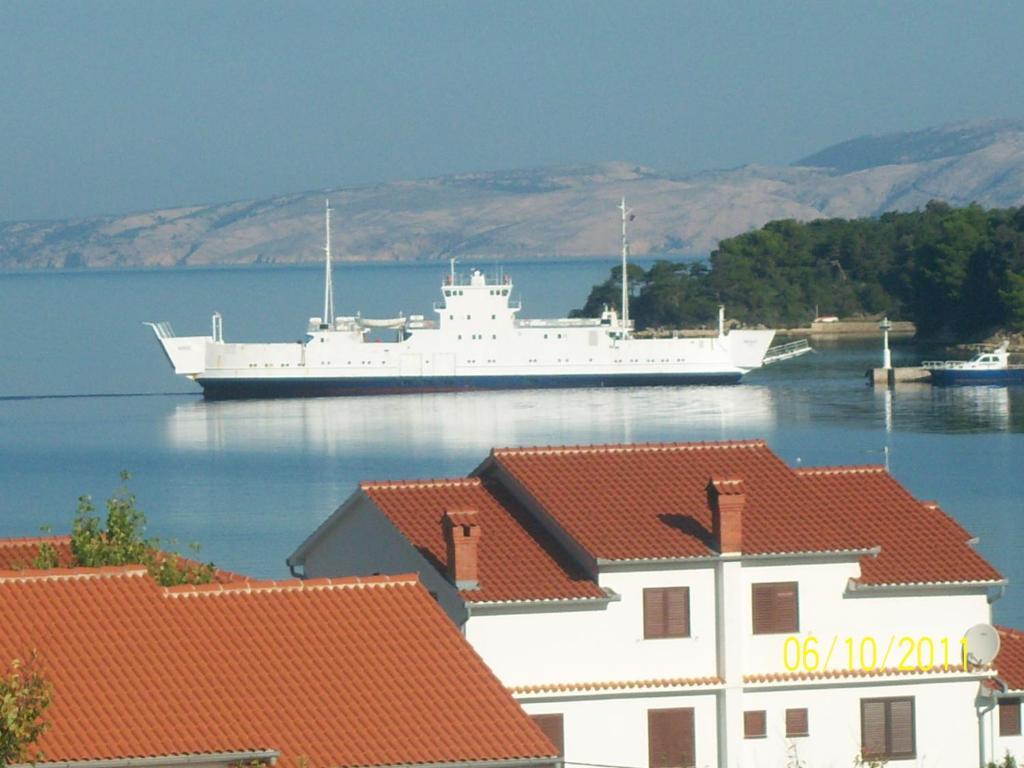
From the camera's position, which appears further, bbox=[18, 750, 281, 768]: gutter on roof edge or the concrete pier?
the concrete pier

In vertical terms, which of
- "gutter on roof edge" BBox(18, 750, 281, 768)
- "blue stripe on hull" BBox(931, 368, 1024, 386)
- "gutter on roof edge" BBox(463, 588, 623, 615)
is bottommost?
"blue stripe on hull" BBox(931, 368, 1024, 386)

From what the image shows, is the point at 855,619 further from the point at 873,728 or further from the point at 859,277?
the point at 859,277

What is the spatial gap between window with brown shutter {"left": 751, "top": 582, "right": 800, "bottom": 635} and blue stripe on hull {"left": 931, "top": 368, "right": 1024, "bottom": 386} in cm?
4722

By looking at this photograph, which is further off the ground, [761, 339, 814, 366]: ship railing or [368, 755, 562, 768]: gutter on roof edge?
[368, 755, 562, 768]: gutter on roof edge

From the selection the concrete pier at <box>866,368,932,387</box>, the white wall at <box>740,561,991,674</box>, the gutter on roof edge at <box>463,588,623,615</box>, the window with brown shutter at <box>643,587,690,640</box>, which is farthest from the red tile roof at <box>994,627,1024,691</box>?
the concrete pier at <box>866,368,932,387</box>

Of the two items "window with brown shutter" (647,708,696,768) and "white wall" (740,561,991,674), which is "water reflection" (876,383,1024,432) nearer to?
"white wall" (740,561,991,674)

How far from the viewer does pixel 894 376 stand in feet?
194

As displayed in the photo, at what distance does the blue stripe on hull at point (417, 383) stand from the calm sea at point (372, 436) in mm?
811

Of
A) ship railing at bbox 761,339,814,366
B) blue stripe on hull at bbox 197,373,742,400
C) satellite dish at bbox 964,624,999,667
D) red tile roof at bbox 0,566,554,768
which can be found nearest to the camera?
red tile roof at bbox 0,566,554,768

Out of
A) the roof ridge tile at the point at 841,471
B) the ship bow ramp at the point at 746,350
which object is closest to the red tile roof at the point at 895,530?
the roof ridge tile at the point at 841,471

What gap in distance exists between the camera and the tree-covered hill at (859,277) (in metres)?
78.6

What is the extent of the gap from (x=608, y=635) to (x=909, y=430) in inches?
1347

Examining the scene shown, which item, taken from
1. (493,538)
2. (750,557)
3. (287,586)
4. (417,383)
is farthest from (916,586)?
(417,383)

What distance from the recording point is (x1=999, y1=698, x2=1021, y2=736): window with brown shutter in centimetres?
1375
